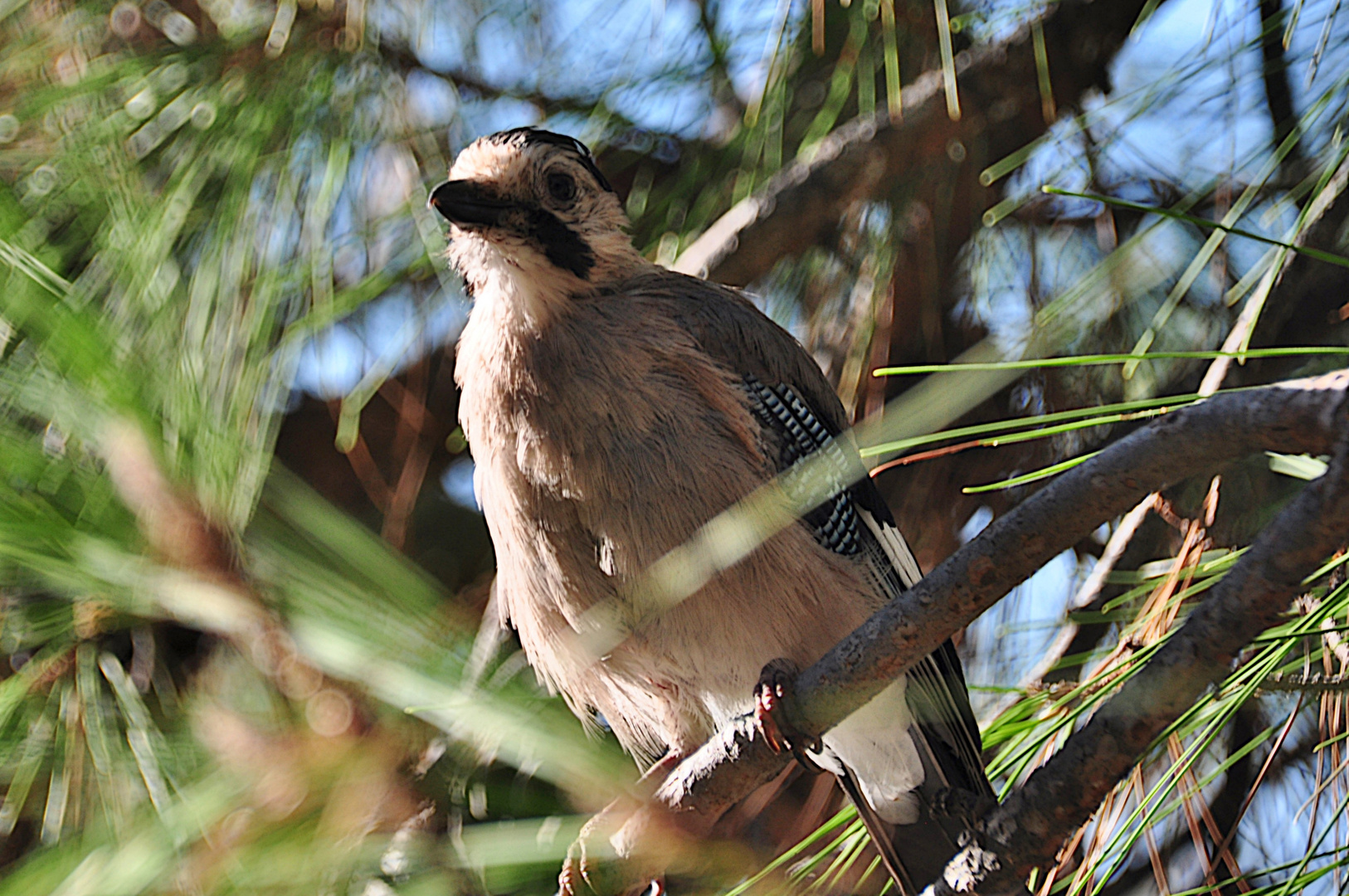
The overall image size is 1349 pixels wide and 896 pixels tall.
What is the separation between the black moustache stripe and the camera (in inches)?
77.0

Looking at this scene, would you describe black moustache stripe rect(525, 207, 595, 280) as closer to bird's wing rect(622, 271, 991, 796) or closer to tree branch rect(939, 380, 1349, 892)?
bird's wing rect(622, 271, 991, 796)

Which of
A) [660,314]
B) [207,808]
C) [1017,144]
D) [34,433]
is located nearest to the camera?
[207,808]

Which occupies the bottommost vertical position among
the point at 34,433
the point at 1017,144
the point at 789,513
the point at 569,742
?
the point at 569,742

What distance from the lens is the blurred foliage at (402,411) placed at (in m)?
1.43

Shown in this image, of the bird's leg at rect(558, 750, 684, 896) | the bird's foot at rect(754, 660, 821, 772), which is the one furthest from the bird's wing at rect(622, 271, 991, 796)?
the bird's leg at rect(558, 750, 684, 896)

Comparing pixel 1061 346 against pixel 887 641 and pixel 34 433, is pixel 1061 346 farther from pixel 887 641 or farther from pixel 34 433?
pixel 34 433

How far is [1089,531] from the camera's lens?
40.5 inches

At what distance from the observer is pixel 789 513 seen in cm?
179

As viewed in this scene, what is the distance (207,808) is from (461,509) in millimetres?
1647

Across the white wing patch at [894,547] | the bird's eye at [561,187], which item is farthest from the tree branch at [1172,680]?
the bird's eye at [561,187]

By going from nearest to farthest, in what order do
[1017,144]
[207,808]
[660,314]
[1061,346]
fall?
[207,808] < [660,314] < [1061,346] < [1017,144]

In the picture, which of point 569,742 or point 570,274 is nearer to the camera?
point 569,742

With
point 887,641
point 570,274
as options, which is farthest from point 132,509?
point 887,641

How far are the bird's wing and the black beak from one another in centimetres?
25
